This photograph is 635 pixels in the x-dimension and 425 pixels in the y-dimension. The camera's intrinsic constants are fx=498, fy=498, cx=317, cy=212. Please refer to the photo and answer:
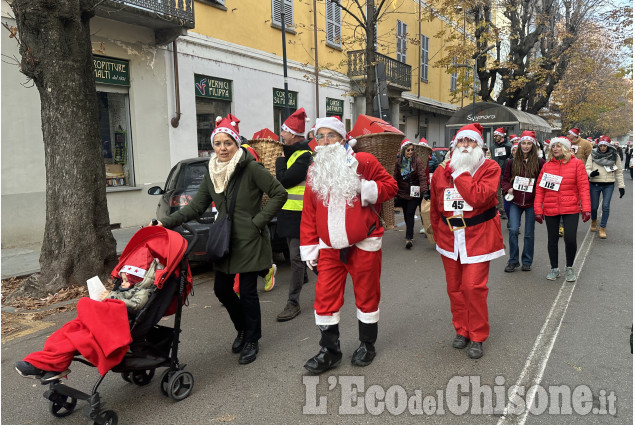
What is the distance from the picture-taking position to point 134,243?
3.42 meters

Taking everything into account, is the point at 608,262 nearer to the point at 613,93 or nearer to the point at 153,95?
the point at 153,95

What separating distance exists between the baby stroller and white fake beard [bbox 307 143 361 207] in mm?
1028

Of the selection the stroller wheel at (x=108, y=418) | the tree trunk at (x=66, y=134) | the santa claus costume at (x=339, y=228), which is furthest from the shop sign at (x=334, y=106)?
the stroller wheel at (x=108, y=418)

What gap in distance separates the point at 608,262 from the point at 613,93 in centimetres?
3176

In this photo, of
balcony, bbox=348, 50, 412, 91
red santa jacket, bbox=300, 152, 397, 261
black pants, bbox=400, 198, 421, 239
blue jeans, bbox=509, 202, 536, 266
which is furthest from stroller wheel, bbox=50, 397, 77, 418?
balcony, bbox=348, 50, 412, 91

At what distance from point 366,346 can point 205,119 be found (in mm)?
10880

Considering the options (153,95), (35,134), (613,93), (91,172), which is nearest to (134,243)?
(91,172)

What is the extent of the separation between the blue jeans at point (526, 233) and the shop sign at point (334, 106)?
41.4ft

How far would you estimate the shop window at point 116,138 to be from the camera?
37.2ft

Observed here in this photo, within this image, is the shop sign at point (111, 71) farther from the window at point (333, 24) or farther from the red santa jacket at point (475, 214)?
the red santa jacket at point (475, 214)

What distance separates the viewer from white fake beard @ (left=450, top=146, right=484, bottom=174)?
397cm

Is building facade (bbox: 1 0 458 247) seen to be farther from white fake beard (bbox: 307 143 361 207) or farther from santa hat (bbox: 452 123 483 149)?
santa hat (bbox: 452 123 483 149)

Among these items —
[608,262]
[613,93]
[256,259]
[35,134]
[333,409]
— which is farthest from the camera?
[613,93]

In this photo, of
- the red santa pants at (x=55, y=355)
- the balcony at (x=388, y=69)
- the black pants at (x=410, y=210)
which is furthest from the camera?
the balcony at (x=388, y=69)
